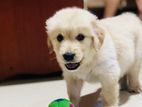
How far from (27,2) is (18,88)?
1.60 ft

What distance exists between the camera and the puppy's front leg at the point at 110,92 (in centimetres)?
147

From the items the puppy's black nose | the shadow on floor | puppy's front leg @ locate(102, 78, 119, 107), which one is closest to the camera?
the puppy's black nose

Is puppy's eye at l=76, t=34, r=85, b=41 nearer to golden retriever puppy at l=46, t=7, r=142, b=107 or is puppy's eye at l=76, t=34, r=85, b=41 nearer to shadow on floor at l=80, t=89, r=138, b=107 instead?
golden retriever puppy at l=46, t=7, r=142, b=107

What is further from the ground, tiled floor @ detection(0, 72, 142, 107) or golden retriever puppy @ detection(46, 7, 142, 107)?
golden retriever puppy @ detection(46, 7, 142, 107)

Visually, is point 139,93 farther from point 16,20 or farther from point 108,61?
point 16,20

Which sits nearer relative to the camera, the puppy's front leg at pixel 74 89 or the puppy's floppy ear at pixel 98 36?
the puppy's floppy ear at pixel 98 36

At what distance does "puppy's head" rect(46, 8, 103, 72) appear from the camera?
1.30m

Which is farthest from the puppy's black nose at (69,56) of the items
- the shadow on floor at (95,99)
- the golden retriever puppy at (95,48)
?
the shadow on floor at (95,99)

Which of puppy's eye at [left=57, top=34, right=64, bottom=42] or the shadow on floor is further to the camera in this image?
the shadow on floor

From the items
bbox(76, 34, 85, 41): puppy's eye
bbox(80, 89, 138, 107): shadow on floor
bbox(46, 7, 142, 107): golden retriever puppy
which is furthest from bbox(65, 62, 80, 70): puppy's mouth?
bbox(80, 89, 138, 107): shadow on floor

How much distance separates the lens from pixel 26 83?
6.76ft

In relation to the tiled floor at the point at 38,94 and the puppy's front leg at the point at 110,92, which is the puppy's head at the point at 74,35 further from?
the tiled floor at the point at 38,94

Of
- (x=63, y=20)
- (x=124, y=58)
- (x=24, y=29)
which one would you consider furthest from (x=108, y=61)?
(x=24, y=29)

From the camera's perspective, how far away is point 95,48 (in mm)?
1359
